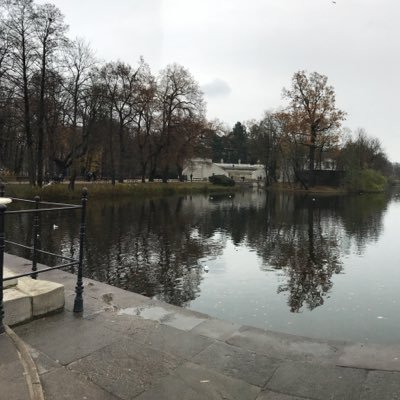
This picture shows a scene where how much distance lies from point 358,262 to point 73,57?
3277 cm

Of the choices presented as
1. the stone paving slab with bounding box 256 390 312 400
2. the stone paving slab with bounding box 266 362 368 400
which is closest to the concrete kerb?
the stone paving slab with bounding box 256 390 312 400

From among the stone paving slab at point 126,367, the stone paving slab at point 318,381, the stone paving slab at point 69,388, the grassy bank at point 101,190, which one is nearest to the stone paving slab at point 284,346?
the stone paving slab at point 318,381

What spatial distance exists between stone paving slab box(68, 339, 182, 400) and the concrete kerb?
0.37 meters

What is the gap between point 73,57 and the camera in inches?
1460

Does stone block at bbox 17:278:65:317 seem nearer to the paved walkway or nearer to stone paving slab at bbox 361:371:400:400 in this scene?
the paved walkway

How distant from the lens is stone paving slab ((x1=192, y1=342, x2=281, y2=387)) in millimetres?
3893

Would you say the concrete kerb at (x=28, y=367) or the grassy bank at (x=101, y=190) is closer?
the concrete kerb at (x=28, y=367)

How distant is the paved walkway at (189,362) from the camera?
3.53 metres

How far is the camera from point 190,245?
14609 mm

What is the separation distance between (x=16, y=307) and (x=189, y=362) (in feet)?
6.74

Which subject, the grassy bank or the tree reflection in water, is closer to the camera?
the tree reflection in water

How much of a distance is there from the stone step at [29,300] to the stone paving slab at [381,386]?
3549 mm

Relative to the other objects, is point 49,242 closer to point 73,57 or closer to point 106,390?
point 106,390

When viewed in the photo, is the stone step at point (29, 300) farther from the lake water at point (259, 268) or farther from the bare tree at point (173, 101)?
the bare tree at point (173, 101)
